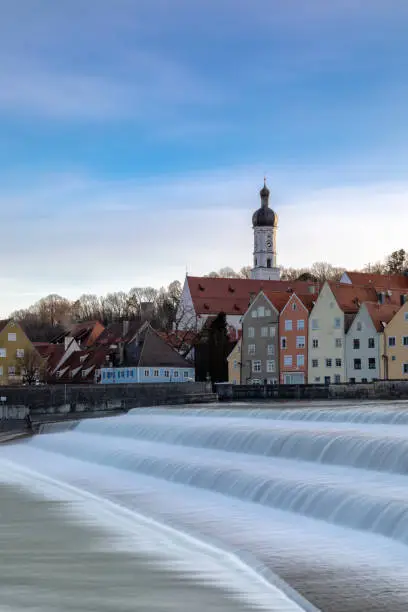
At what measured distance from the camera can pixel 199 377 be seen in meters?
90.1

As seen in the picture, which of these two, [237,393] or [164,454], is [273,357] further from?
[164,454]

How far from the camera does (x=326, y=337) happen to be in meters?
78.1

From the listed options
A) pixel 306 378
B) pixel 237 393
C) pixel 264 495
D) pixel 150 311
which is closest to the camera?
pixel 264 495

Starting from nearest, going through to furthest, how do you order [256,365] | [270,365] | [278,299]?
[270,365], [256,365], [278,299]

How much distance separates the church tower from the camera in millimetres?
155750

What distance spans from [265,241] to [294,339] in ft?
248

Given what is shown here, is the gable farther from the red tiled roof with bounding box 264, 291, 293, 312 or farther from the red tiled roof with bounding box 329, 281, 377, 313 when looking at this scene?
the red tiled roof with bounding box 329, 281, 377, 313

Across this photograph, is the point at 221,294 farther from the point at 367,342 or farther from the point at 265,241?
the point at 367,342

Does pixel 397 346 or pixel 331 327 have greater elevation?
pixel 331 327

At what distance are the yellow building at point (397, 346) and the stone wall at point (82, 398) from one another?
58.7ft

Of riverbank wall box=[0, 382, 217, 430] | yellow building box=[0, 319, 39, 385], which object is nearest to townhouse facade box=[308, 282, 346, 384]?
riverbank wall box=[0, 382, 217, 430]

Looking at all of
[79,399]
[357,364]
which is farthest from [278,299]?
[79,399]

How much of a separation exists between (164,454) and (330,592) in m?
16.3

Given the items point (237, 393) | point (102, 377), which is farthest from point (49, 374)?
point (237, 393)
